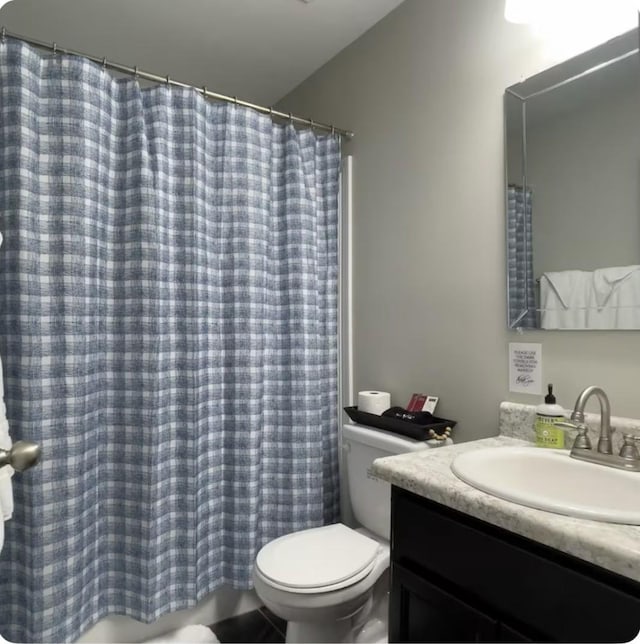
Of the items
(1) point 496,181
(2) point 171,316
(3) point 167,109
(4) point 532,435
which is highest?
(3) point 167,109

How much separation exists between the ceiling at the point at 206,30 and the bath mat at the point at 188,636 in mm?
2394

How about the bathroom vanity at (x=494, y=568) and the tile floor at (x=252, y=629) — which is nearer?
the bathroom vanity at (x=494, y=568)

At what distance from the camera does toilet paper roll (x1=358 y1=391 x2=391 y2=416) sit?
1747mm

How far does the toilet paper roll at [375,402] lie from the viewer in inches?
68.8

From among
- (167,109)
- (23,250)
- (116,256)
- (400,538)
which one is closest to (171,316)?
(116,256)

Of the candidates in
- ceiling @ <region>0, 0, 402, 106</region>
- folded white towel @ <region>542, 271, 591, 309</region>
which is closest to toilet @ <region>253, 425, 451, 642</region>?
folded white towel @ <region>542, 271, 591, 309</region>

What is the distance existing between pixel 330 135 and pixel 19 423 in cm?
162

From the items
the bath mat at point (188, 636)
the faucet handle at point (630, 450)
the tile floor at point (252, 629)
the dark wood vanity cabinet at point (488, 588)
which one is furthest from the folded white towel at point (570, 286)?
the bath mat at point (188, 636)

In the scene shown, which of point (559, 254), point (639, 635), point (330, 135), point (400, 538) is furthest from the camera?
point (330, 135)

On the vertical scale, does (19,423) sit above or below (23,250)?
below

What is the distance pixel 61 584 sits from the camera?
142cm

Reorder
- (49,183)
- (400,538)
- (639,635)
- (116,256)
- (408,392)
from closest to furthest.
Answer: (639,635) < (400,538) < (49,183) < (116,256) < (408,392)

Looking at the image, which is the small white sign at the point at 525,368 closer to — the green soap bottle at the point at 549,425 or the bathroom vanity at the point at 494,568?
the green soap bottle at the point at 549,425

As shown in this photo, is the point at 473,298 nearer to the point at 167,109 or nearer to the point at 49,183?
the point at 167,109
